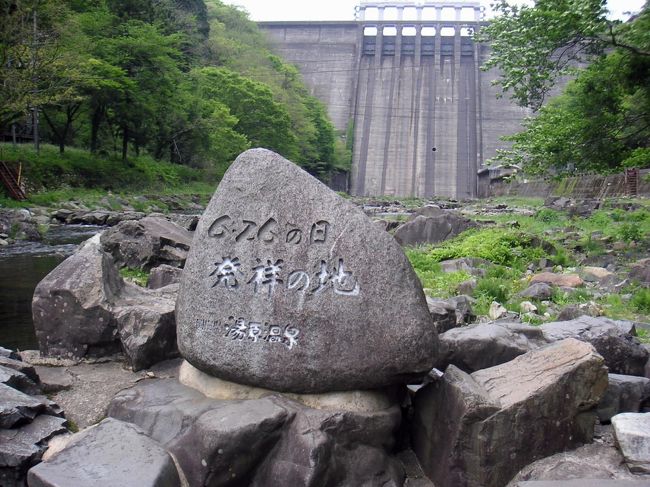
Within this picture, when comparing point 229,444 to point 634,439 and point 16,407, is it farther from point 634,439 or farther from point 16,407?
point 634,439

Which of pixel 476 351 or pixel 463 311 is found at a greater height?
pixel 476 351

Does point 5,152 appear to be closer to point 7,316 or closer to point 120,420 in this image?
point 7,316

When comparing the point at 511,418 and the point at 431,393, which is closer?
the point at 511,418

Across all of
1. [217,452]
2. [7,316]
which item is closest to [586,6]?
[217,452]

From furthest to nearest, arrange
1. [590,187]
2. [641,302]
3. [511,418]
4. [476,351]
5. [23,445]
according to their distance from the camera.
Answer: [590,187]
[641,302]
[476,351]
[23,445]
[511,418]

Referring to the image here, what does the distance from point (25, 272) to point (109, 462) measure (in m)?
9.77

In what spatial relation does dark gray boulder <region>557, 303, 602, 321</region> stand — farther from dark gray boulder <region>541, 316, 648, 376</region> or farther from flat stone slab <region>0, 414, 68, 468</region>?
flat stone slab <region>0, 414, 68, 468</region>

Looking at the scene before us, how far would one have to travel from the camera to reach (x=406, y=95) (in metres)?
59.9

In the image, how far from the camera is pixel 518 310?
25.0ft

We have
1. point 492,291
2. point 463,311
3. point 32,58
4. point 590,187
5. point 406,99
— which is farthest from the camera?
point 406,99

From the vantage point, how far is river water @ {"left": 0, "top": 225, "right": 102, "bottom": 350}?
285 inches

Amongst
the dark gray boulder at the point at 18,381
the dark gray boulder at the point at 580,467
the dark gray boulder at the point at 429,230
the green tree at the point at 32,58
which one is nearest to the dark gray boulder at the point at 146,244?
the dark gray boulder at the point at 429,230

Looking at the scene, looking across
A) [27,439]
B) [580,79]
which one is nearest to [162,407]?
[27,439]

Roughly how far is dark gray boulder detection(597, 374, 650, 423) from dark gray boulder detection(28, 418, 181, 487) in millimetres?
2884
